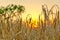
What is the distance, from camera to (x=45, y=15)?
116 inches

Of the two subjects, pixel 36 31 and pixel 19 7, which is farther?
pixel 19 7

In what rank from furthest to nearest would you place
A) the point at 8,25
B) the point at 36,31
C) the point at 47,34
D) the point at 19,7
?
the point at 19,7 → the point at 8,25 → the point at 36,31 → the point at 47,34

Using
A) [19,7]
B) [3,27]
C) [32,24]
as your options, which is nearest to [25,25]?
[32,24]

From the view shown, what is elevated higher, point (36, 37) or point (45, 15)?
point (45, 15)

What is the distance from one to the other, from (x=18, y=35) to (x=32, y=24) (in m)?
0.25

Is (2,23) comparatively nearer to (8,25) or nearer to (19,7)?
(8,25)

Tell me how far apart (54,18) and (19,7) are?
4.55m

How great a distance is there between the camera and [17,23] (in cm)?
350

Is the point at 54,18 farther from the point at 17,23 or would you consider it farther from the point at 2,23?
the point at 2,23

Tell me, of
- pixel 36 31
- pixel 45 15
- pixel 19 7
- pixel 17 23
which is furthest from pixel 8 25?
pixel 19 7

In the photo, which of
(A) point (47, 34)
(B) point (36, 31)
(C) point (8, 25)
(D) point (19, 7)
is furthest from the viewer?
(D) point (19, 7)

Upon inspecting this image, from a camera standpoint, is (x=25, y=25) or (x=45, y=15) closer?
(x=45, y=15)

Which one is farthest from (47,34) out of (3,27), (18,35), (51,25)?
(3,27)

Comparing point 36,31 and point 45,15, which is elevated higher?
point 45,15
